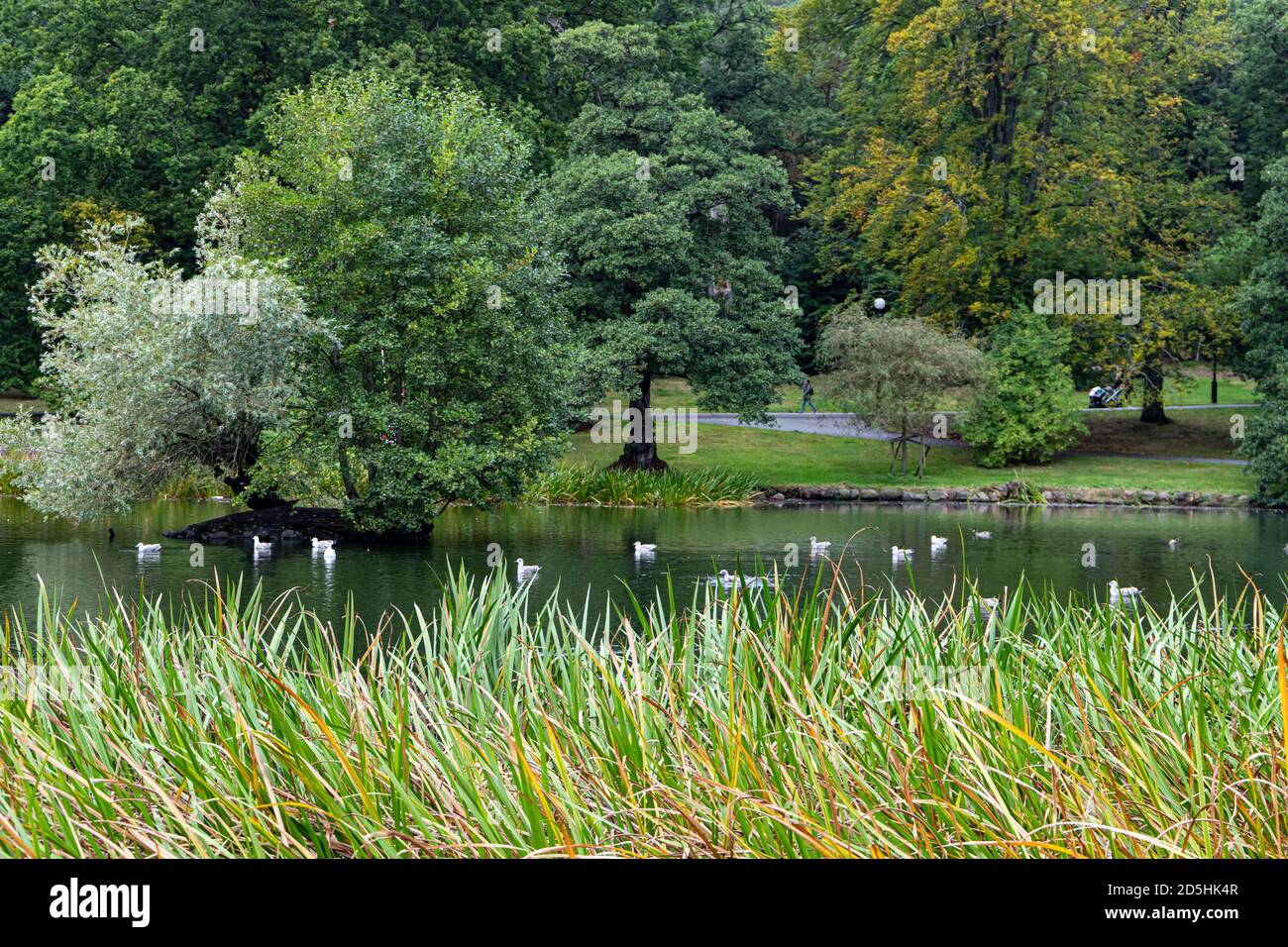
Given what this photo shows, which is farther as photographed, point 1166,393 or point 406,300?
point 1166,393

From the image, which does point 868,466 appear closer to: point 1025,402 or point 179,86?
point 1025,402

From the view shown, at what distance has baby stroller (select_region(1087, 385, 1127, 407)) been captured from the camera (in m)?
45.1

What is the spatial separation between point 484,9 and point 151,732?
37.9 meters

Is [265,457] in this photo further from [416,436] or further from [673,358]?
[673,358]

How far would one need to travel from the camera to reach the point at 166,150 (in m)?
36.9

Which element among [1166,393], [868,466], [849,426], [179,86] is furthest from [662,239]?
[1166,393]

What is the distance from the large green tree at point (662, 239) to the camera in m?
32.9

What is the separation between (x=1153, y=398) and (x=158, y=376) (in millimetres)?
29546

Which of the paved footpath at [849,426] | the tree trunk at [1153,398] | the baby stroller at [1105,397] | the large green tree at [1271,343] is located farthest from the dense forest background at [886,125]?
the baby stroller at [1105,397]

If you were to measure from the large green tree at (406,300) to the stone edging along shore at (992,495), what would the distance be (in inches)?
393

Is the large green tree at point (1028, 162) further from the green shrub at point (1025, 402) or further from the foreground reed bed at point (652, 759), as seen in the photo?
the foreground reed bed at point (652, 759)

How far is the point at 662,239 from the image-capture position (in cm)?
3284

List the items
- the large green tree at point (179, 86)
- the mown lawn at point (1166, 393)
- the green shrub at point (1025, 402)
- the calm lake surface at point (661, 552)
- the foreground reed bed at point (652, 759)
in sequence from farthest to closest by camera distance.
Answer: the mown lawn at point (1166, 393) < the large green tree at point (179, 86) < the green shrub at point (1025, 402) < the calm lake surface at point (661, 552) < the foreground reed bed at point (652, 759)

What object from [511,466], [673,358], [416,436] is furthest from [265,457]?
[673,358]
